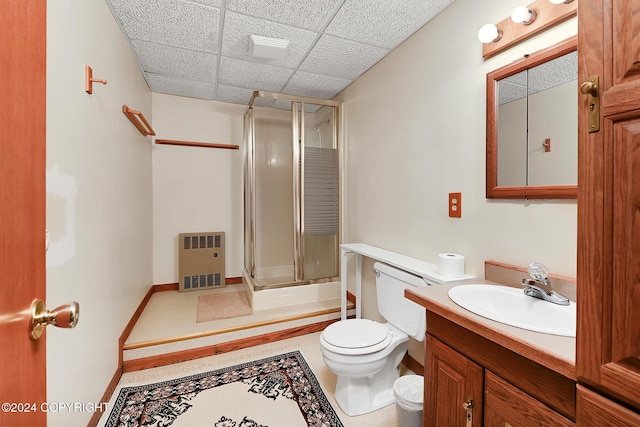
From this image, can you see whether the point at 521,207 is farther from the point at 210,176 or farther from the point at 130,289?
the point at 210,176

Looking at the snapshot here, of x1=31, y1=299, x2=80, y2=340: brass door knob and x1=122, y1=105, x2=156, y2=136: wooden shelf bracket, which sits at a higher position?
x1=122, y1=105, x2=156, y2=136: wooden shelf bracket

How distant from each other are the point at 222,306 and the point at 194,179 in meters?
1.57

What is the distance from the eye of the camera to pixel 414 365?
1.97 metres

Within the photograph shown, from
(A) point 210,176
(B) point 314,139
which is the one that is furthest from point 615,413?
(A) point 210,176

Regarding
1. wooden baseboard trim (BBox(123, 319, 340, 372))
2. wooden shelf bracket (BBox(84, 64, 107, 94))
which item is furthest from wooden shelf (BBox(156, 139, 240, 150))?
wooden baseboard trim (BBox(123, 319, 340, 372))

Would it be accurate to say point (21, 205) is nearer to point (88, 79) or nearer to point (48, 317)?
point (48, 317)

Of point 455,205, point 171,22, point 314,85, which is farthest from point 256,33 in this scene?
point 455,205

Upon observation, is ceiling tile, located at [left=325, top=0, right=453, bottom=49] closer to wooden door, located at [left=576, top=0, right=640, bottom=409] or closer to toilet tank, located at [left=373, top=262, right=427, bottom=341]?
wooden door, located at [left=576, top=0, right=640, bottom=409]

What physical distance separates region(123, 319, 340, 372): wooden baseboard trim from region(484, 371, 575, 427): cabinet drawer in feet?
5.89

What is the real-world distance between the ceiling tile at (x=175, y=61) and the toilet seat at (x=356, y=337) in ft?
7.52

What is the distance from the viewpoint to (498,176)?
1.42m

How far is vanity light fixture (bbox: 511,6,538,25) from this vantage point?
1247 mm

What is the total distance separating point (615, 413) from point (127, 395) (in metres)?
2.28

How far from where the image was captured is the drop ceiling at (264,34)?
1707mm
